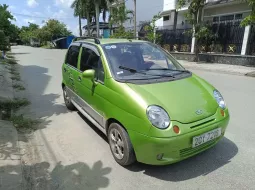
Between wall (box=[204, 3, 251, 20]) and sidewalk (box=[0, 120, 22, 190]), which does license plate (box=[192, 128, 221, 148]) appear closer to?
sidewalk (box=[0, 120, 22, 190])

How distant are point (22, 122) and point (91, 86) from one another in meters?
2.12

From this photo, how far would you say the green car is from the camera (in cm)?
273

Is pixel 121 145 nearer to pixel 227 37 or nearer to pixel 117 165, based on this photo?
pixel 117 165

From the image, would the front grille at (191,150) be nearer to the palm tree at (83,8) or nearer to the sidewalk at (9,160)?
the sidewalk at (9,160)

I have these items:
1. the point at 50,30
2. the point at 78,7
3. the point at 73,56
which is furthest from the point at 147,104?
the point at 50,30

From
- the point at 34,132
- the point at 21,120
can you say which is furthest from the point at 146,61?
the point at 21,120

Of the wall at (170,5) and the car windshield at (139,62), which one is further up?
the wall at (170,5)

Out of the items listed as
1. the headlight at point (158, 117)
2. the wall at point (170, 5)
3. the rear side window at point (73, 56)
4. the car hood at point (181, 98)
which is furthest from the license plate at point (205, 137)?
the wall at point (170, 5)

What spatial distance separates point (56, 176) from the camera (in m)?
3.07

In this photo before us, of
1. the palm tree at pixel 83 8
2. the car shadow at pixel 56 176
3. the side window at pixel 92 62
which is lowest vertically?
the car shadow at pixel 56 176

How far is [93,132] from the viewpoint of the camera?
4.46 meters

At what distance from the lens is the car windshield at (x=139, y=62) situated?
349cm

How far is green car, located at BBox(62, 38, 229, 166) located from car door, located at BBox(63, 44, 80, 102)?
570 millimetres

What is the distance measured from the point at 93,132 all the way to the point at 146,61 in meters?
1.75
